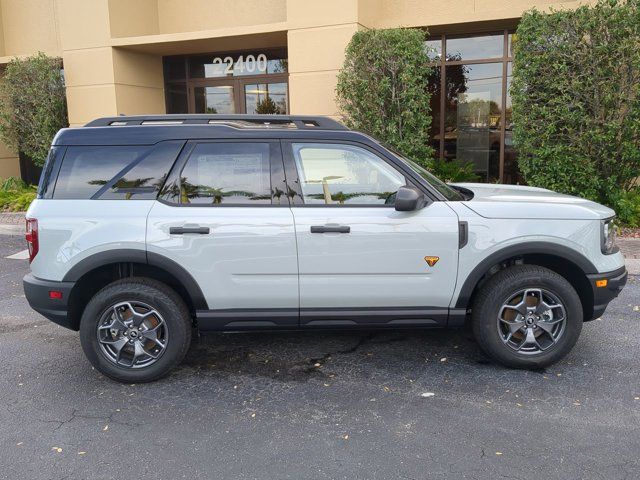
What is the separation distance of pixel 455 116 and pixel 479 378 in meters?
8.94

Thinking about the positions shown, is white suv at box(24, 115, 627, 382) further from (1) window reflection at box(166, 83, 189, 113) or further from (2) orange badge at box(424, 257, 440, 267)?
(1) window reflection at box(166, 83, 189, 113)

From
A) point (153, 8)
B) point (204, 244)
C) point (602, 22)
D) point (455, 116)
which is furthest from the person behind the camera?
point (153, 8)

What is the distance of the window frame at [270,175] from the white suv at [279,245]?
1 cm

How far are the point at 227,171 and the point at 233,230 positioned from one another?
464 mm

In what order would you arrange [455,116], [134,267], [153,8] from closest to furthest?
[134,267]
[455,116]
[153,8]

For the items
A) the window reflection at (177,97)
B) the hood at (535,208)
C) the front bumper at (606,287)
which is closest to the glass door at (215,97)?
the window reflection at (177,97)

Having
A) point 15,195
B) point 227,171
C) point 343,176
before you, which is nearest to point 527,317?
point 343,176

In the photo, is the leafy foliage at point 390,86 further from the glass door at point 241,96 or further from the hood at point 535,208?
the hood at point 535,208

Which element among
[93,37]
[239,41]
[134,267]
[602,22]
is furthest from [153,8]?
[134,267]

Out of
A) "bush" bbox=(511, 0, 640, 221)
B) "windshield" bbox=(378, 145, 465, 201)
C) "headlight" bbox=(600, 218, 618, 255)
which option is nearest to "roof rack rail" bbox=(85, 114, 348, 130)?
"windshield" bbox=(378, 145, 465, 201)

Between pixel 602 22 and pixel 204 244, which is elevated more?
pixel 602 22

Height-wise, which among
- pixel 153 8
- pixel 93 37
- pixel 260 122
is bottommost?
pixel 260 122

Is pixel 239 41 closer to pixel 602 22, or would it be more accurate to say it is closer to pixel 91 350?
pixel 602 22

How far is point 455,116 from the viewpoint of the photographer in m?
12.0
